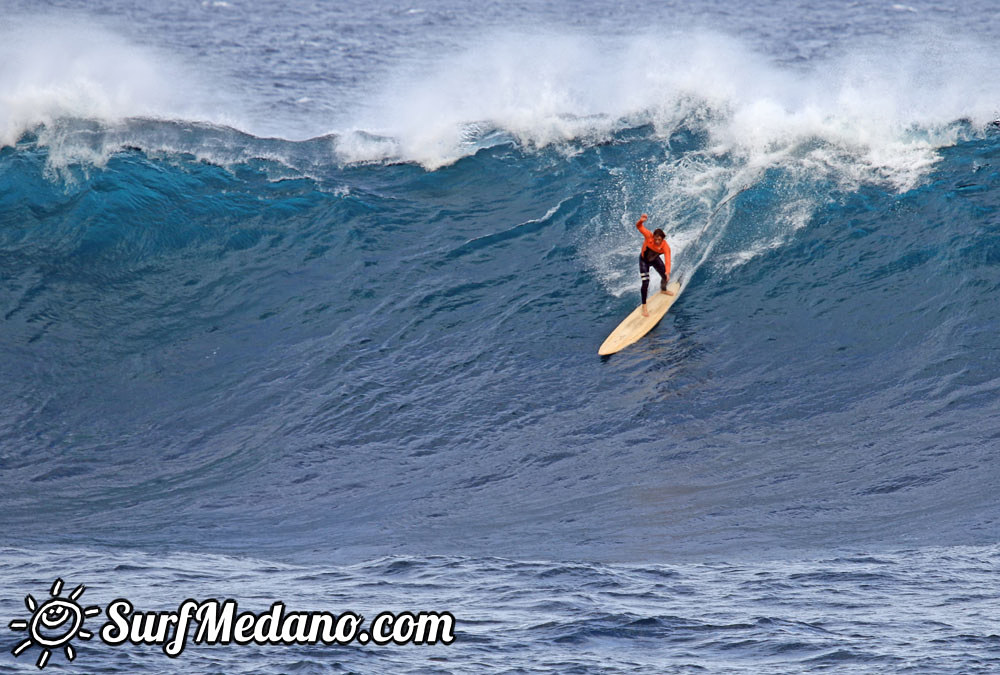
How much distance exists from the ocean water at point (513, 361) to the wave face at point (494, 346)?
5 cm

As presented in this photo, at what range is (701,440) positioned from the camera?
41.5 ft

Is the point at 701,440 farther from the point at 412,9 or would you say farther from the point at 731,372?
the point at 412,9

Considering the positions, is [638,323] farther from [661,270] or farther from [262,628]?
[262,628]

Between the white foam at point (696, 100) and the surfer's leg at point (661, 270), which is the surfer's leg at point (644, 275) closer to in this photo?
the surfer's leg at point (661, 270)

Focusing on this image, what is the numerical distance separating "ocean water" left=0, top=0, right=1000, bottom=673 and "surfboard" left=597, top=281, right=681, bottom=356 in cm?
21

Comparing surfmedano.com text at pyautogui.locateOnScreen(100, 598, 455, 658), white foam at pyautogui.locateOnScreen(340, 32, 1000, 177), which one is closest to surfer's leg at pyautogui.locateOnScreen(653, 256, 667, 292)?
white foam at pyautogui.locateOnScreen(340, 32, 1000, 177)

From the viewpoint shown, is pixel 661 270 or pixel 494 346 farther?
pixel 661 270

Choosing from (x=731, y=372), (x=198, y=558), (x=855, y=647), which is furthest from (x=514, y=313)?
(x=855, y=647)

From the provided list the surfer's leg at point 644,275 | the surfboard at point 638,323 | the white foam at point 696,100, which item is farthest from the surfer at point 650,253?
the white foam at point 696,100

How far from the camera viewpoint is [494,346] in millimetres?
14859

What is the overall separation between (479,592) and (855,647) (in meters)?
3.16

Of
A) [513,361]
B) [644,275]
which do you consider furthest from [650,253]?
[513,361]

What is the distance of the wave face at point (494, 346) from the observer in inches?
457

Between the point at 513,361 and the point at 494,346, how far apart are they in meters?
0.47
